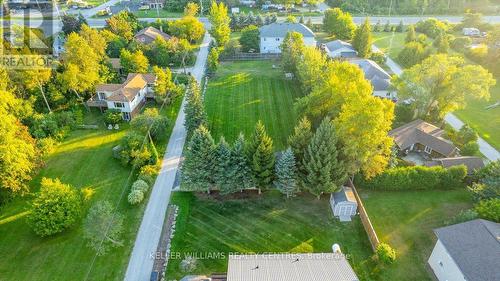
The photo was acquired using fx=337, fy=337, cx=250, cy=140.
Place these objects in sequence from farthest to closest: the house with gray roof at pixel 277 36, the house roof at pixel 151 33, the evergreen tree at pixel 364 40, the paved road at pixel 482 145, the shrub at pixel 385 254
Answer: the house with gray roof at pixel 277 36 < the house roof at pixel 151 33 < the evergreen tree at pixel 364 40 < the paved road at pixel 482 145 < the shrub at pixel 385 254

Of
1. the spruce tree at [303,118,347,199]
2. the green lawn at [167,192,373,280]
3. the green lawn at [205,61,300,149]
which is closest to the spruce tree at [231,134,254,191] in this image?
the green lawn at [167,192,373,280]

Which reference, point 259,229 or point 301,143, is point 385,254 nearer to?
point 259,229

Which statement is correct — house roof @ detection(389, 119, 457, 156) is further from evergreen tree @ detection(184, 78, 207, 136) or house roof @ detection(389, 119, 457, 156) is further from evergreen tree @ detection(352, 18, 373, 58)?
evergreen tree @ detection(352, 18, 373, 58)

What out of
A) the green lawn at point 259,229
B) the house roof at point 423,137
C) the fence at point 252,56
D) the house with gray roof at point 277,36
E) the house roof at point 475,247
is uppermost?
the house with gray roof at point 277,36

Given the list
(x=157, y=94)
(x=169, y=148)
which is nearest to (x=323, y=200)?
(x=169, y=148)

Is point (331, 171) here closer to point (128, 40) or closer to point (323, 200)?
point (323, 200)

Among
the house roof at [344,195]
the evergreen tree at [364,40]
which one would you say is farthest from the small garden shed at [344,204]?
the evergreen tree at [364,40]

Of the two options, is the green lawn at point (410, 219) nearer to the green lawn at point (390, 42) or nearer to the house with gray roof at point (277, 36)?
the house with gray roof at point (277, 36)
